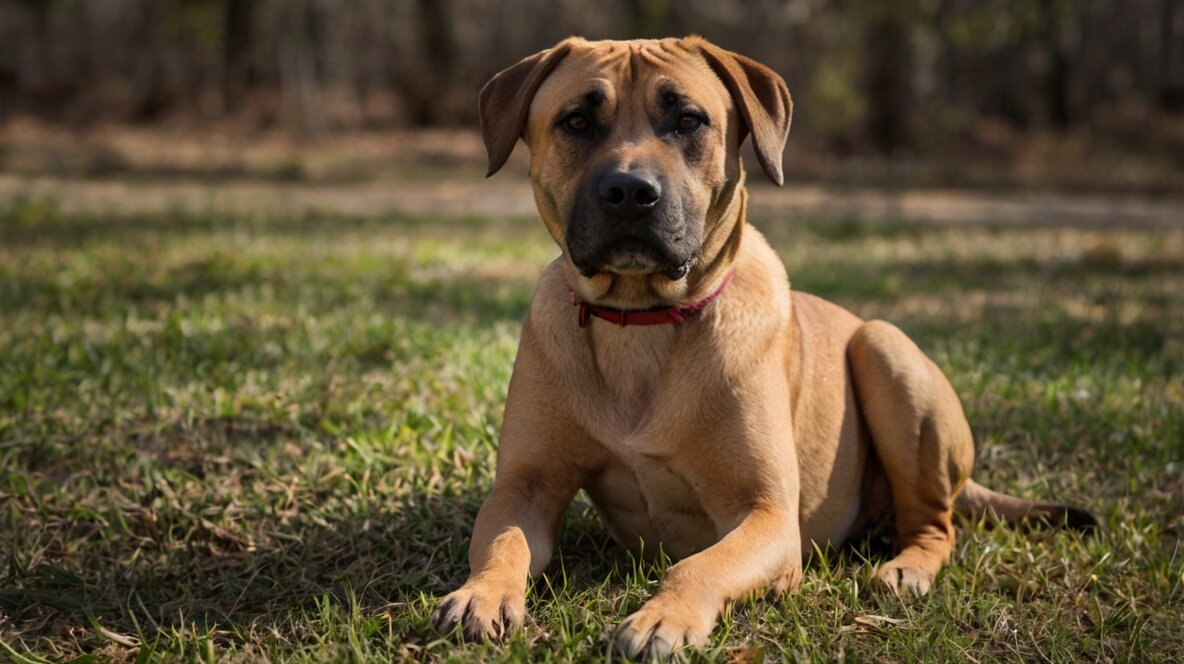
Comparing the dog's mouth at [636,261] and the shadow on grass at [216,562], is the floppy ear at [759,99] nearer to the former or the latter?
the dog's mouth at [636,261]

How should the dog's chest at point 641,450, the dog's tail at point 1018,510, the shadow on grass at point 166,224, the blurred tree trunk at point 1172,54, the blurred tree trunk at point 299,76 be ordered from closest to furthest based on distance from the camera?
the dog's chest at point 641,450 < the dog's tail at point 1018,510 < the shadow on grass at point 166,224 < the blurred tree trunk at point 299,76 < the blurred tree trunk at point 1172,54

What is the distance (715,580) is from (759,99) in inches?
66.9

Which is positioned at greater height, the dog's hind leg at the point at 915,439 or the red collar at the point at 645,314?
the red collar at the point at 645,314

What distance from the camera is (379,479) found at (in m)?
4.64

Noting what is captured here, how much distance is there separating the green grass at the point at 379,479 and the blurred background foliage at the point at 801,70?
51.5 feet

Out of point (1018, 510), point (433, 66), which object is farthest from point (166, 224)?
point (433, 66)

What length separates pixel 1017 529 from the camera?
4.41 metres

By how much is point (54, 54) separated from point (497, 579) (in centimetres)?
4374

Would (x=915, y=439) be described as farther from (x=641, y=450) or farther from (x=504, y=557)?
(x=504, y=557)

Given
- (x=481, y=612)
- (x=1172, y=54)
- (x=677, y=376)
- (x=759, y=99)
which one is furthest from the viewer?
(x=1172, y=54)

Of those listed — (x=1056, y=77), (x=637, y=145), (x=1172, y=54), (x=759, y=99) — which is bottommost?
(x=1056, y=77)

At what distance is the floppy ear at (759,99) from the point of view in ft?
13.1

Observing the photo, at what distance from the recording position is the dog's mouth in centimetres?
361

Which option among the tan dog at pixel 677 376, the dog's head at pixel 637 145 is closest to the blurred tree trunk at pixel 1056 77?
the tan dog at pixel 677 376
